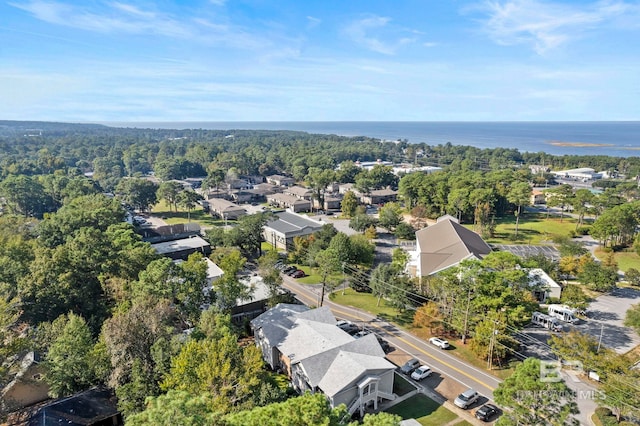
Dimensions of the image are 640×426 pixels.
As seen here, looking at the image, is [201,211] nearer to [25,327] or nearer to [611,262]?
[25,327]

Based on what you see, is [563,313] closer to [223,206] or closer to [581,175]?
[223,206]

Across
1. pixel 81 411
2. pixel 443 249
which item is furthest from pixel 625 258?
pixel 81 411

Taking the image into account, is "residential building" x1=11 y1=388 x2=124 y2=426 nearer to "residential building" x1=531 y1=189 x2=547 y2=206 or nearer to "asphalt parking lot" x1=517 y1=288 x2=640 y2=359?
"asphalt parking lot" x1=517 y1=288 x2=640 y2=359

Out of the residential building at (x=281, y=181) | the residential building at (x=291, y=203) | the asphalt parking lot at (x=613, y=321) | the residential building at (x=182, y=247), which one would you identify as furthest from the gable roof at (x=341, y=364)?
the residential building at (x=281, y=181)

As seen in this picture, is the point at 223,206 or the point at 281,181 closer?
the point at 223,206

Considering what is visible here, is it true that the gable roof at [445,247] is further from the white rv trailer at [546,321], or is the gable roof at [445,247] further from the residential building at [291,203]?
the residential building at [291,203]

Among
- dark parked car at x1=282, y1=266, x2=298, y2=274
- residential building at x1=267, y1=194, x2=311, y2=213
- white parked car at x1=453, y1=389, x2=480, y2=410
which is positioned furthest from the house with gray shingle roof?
residential building at x1=267, y1=194, x2=311, y2=213
